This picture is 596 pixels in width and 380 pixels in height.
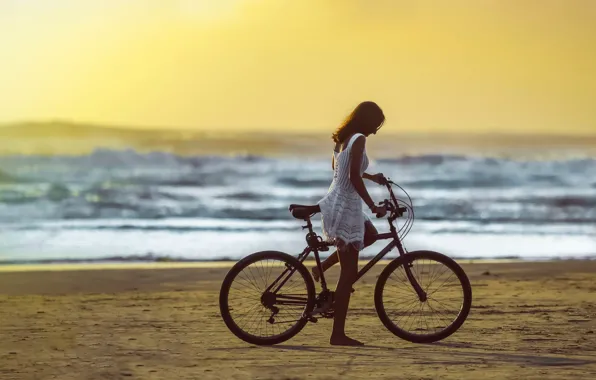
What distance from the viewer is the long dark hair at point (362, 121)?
23.6 ft

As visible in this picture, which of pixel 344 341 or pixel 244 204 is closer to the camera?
pixel 344 341

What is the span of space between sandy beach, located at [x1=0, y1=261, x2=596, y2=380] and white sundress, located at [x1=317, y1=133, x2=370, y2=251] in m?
0.77

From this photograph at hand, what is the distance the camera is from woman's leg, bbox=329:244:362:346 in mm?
7244

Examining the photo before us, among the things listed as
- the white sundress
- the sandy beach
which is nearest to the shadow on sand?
the sandy beach

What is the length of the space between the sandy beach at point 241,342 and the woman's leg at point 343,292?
0.12m

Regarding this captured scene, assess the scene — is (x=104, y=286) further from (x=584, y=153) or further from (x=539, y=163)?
(x=584, y=153)

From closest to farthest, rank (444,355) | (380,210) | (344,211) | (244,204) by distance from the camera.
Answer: (444,355) → (380,210) → (344,211) → (244,204)

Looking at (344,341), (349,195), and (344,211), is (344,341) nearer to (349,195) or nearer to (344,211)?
(344,211)

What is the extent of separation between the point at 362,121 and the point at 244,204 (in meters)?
21.7

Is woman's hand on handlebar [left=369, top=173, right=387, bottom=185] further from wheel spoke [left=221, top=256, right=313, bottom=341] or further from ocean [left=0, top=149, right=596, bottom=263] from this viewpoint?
ocean [left=0, top=149, right=596, bottom=263]

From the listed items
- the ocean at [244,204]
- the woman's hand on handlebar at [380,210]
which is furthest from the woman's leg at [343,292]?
the ocean at [244,204]

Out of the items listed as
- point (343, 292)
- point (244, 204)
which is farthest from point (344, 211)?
point (244, 204)

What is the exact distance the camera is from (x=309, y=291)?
24.0ft

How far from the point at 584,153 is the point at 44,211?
2921 centimetres
